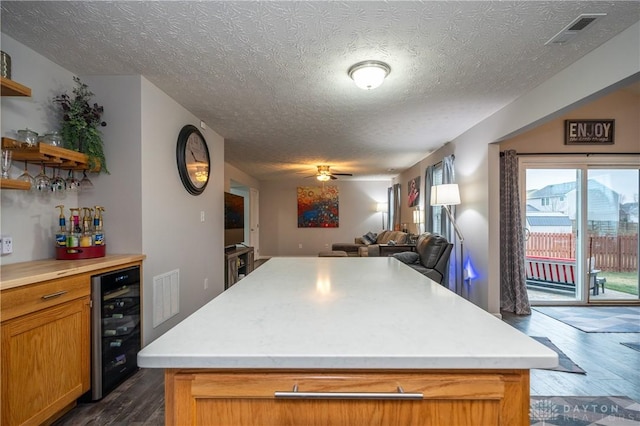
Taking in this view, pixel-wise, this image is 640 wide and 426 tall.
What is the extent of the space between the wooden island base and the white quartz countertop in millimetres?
36

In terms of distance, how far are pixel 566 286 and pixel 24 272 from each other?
19.4 feet

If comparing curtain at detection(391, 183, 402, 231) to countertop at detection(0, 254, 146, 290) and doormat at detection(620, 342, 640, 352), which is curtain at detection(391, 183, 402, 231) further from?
countertop at detection(0, 254, 146, 290)

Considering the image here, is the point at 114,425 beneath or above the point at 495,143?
beneath

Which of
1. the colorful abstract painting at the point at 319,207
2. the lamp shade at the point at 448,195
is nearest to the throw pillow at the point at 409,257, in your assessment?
the lamp shade at the point at 448,195

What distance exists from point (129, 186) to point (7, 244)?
32.6 inches

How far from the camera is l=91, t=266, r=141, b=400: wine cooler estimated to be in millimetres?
2004

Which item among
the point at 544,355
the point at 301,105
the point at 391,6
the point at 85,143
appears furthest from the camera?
the point at 301,105

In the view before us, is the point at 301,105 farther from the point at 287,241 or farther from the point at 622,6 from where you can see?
the point at 287,241

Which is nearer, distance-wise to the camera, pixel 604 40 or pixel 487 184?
pixel 604 40

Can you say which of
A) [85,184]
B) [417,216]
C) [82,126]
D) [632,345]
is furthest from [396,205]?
[82,126]

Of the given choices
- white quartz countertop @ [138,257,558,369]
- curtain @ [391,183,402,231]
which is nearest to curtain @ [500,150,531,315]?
white quartz countertop @ [138,257,558,369]

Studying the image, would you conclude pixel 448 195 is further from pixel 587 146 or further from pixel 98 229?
pixel 98 229

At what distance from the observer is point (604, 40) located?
2053 millimetres

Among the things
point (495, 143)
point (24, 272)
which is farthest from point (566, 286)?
point (24, 272)
